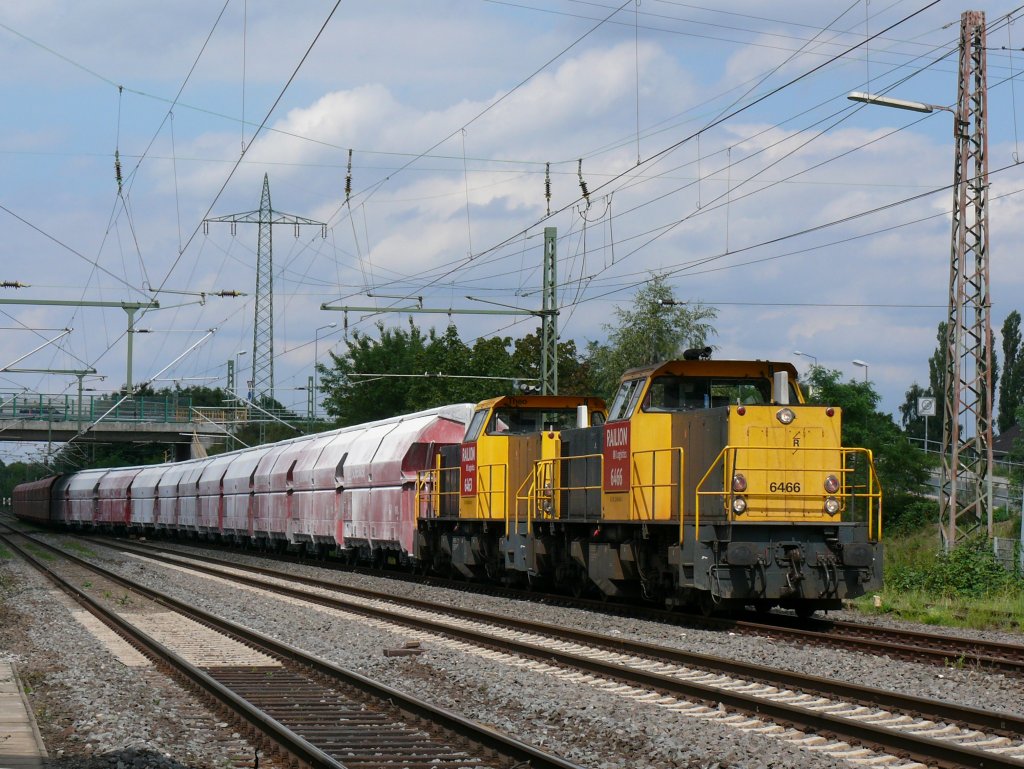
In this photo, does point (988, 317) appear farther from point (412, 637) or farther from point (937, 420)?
point (937, 420)

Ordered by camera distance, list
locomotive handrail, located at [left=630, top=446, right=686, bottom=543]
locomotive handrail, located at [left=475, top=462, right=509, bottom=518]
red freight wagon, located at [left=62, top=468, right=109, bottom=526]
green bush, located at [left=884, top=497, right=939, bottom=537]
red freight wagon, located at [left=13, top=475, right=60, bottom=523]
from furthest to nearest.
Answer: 1. red freight wagon, located at [left=13, top=475, right=60, bottom=523]
2. red freight wagon, located at [left=62, top=468, right=109, bottom=526]
3. green bush, located at [left=884, top=497, right=939, bottom=537]
4. locomotive handrail, located at [left=475, top=462, right=509, bottom=518]
5. locomotive handrail, located at [left=630, top=446, right=686, bottom=543]

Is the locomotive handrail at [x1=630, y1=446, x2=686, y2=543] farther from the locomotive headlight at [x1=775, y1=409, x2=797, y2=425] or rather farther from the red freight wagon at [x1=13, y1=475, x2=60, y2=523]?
the red freight wagon at [x1=13, y1=475, x2=60, y2=523]

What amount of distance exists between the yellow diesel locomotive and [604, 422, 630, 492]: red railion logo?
0.03 m

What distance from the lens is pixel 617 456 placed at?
16.0 m

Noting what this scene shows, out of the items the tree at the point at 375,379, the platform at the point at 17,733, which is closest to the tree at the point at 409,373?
the tree at the point at 375,379

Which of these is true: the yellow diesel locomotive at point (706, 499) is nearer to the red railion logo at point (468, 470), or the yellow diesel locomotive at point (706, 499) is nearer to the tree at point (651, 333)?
the red railion logo at point (468, 470)

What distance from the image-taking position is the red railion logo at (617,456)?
51.5ft

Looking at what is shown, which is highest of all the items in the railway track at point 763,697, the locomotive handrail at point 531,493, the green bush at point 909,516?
the locomotive handrail at point 531,493

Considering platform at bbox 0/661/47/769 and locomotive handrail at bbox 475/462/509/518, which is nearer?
platform at bbox 0/661/47/769

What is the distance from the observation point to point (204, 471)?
4588 centimetres

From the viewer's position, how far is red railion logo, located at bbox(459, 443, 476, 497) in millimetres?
21484

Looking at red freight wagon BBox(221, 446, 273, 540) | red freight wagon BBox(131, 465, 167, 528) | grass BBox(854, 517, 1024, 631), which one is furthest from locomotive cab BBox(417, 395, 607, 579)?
red freight wagon BBox(131, 465, 167, 528)

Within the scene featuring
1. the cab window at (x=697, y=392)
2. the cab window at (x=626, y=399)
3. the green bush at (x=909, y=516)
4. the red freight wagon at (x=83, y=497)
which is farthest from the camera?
→ the red freight wagon at (x=83, y=497)

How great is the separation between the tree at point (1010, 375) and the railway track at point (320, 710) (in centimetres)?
7655
